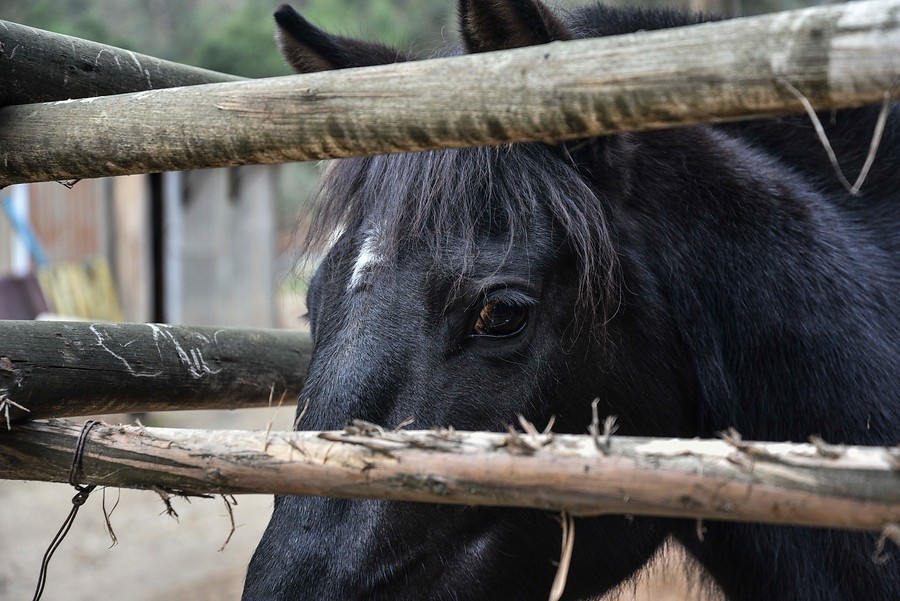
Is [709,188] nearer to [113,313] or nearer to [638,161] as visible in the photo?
[638,161]

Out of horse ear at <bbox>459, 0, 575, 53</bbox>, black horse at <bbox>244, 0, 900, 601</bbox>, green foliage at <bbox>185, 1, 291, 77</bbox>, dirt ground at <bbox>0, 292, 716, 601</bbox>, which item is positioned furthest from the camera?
green foliage at <bbox>185, 1, 291, 77</bbox>

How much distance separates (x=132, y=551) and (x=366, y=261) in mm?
5224

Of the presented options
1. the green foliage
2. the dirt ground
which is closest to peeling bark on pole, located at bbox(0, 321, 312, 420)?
the dirt ground

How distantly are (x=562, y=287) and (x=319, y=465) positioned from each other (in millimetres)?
759

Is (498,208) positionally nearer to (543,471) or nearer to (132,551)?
(543,471)

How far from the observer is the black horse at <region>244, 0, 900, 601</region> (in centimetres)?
171

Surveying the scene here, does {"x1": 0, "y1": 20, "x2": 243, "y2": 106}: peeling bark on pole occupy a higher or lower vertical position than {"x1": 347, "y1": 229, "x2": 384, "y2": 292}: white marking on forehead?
higher

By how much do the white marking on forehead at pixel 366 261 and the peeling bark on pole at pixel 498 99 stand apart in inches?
17.4

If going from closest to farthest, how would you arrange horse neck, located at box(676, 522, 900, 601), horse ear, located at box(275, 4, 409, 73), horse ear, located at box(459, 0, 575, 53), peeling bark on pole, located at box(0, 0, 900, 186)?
1. peeling bark on pole, located at box(0, 0, 900, 186)
2. horse ear, located at box(459, 0, 575, 53)
3. horse neck, located at box(676, 522, 900, 601)
4. horse ear, located at box(275, 4, 409, 73)

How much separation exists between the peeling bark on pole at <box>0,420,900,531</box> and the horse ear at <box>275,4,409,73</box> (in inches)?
40.7

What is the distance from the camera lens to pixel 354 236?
1.94 meters

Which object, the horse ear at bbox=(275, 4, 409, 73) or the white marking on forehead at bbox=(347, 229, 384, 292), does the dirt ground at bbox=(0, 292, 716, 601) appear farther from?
the horse ear at bbox=(275, 4, 409, 73)

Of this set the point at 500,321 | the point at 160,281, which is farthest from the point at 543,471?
the point at 160,281

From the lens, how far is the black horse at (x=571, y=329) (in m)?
1.71
